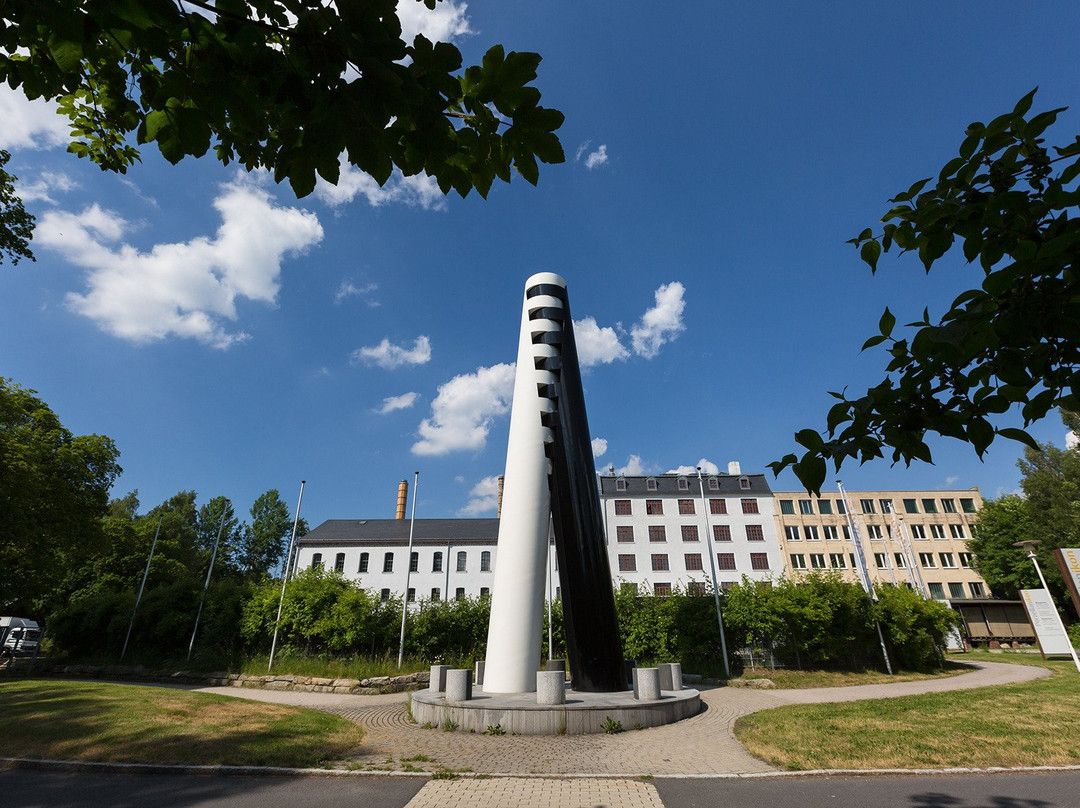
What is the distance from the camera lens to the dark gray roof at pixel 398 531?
4591 cm

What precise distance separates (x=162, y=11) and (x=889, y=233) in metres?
3.33

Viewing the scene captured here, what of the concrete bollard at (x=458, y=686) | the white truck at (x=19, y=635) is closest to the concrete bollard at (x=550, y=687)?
the concrete bollard at (x=458, y=686)

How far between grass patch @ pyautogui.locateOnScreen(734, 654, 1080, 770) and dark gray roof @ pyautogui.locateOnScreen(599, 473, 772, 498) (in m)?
33.8

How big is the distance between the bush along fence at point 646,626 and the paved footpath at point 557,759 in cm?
825

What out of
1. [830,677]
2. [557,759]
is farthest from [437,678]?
[830,677]

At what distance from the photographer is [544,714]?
35.3ft

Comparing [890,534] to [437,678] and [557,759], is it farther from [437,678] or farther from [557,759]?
[557,759]

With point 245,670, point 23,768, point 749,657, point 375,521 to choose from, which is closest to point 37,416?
point 245,670

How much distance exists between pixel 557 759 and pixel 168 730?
7.30 meters

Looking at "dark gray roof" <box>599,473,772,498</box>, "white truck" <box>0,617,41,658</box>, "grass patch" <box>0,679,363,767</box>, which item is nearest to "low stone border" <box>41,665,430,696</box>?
"grass patch" <box>0,679,363,767</box>

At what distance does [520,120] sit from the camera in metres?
1.99

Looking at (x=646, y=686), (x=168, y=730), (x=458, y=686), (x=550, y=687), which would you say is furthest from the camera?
(x=646, y=686)

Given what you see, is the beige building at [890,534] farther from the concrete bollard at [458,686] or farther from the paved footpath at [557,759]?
the concrete bollard at [458,686]

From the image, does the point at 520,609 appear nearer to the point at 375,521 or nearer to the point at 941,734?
the point at 941,734
